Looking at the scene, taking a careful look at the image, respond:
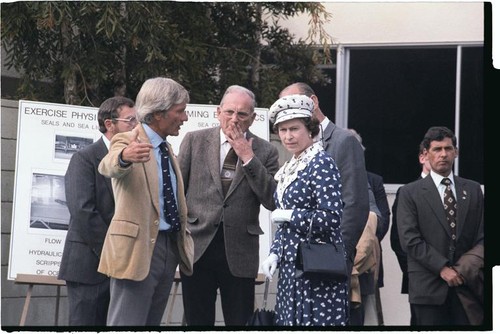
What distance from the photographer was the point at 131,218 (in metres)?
5.87

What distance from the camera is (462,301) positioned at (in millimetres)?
7332

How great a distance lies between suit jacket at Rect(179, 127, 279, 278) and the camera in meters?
6.88

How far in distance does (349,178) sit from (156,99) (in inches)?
52.7

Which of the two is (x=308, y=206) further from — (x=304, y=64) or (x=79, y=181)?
(x=304, y=64)

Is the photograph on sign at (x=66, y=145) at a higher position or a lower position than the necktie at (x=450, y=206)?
higher

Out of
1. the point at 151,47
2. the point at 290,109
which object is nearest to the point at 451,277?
the point at 290,109

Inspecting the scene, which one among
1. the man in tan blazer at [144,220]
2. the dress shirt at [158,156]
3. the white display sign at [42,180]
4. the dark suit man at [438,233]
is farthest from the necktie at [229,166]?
the white display sign at [42,180]

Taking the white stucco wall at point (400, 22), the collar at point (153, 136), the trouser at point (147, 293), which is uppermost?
the white stucco wall at point (400, 22)

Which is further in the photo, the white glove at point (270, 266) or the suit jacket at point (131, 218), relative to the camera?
the white glove at point (270, 266)

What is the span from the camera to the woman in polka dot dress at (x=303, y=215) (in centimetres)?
595

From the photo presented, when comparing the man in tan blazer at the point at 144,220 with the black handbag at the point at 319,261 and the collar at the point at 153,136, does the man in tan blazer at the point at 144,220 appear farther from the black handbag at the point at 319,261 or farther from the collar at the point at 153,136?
the black handbag at the point at 319,261

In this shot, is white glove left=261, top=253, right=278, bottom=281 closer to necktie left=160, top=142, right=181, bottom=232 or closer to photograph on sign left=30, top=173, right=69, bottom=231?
necktie left=160, top=142, right=181, bottom=232

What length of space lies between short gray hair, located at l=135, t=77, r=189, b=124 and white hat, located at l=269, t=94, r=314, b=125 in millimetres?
528

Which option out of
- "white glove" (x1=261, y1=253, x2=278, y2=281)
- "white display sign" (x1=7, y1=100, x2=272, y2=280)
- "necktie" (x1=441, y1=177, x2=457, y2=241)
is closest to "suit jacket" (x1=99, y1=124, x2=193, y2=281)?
"white glove" (x1=261, y1=253, x2=278, y2=281)
